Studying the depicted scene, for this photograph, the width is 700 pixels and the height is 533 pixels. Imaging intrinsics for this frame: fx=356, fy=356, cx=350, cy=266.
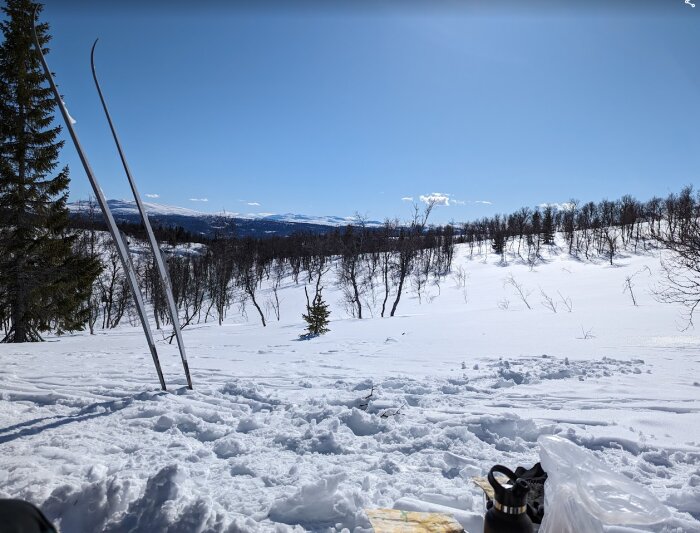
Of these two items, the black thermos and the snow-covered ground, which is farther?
the snow-covered ground

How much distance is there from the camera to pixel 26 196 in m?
16.8

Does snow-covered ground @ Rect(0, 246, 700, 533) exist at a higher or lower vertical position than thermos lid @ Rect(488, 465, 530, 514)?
lower

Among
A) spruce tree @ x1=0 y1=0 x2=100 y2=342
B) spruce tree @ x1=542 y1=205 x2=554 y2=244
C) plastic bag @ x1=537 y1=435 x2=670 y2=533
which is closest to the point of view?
plastic bag @ x1=537 y1=435 x2=670 y2=533

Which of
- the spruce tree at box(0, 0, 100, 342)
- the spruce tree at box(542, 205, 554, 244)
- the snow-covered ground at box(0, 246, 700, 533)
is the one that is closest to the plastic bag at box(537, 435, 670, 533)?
the snow-covered ground at box(0, 246, 700, 533)

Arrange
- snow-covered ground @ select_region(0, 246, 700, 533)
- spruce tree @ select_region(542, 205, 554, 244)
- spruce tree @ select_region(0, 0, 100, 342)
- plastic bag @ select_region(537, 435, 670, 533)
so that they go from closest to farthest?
1. plastic bag @ select_region(537, 435, 670, 533)
2. snow-covered ground @ select_region(0, 246, 700, 533)
3. spruce tree @ select_region(0, 0, 100, 342)
4. spruce tree @ select_region(542, 205, 554, 244)

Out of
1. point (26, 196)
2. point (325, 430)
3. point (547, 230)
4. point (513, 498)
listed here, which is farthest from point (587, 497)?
point (547, 230)

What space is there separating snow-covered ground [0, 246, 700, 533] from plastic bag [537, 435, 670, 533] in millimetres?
773

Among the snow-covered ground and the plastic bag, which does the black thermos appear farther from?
the snow-covered ground

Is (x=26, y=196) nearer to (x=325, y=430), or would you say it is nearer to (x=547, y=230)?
(x=325, y=430)

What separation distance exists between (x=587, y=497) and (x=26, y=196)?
22.6 meters

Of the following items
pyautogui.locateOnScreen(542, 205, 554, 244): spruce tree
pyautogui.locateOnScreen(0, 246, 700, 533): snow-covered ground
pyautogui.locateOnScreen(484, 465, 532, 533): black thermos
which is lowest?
pyautogui.locateOnScreen(0, 246, 700, 533): snow-covered ground

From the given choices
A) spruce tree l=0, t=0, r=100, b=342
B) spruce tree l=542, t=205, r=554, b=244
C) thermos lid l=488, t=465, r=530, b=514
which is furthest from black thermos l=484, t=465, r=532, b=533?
spruce tree l=542, t=205, r=554, b=244

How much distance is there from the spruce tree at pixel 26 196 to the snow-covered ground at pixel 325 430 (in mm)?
11259

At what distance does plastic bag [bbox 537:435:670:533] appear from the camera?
5.69 feet
